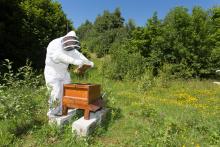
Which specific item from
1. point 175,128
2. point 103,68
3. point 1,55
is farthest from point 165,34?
point 175,128

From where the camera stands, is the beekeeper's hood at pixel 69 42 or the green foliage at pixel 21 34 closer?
the beekeeper's hood at pixel 69 42

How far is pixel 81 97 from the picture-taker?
19.8 ft

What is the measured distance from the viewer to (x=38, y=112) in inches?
256

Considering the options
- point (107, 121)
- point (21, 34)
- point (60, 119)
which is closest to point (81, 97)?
point (60, 119)

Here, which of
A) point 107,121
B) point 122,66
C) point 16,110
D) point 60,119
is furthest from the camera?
point 122,66

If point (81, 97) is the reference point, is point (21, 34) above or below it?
above

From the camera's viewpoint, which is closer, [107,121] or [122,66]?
[107,121]

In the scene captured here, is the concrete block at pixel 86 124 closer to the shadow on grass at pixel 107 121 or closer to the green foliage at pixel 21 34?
the shadow on grass at pixel 107 121

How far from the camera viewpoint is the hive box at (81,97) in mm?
5949

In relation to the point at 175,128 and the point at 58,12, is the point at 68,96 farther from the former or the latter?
the point at 58,12

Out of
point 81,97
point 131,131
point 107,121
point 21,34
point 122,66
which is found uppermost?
point 21,34

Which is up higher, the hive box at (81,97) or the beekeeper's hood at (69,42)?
the beekeeper's hood at (69,42)

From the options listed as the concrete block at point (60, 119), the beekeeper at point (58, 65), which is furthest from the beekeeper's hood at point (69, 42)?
the concrete block at point (60, 119)

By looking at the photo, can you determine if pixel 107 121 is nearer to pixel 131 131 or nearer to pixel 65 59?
pixel 131 131
